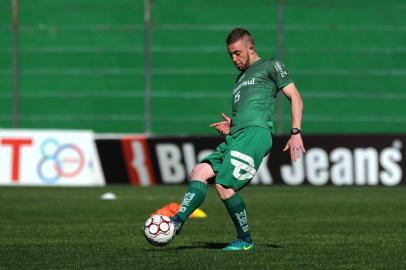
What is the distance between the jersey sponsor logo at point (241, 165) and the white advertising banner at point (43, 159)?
49.1 ft

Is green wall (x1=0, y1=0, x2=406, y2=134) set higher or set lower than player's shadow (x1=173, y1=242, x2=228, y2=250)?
higher

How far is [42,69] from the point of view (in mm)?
34000

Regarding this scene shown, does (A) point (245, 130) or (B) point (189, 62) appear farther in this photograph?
(B) point (189, 62)

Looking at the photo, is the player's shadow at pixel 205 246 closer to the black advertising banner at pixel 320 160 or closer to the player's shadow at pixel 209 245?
the player's shadow at pixel 209 245

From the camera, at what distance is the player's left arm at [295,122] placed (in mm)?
9734

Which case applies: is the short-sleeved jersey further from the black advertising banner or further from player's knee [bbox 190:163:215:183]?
the black advertising banner

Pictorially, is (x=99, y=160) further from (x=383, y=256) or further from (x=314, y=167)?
(x=383, y=256)

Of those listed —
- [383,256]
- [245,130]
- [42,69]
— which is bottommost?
[383,256]

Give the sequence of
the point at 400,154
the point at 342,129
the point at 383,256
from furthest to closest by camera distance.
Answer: the point at 342,129 → the point at 400,154 → the point at 383,256

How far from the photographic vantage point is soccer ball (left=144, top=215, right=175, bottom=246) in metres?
9.77

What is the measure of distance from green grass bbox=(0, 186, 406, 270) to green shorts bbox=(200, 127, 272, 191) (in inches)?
26.8

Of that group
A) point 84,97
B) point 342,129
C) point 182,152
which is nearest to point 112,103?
point 84,97

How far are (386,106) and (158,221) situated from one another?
23.9 metres

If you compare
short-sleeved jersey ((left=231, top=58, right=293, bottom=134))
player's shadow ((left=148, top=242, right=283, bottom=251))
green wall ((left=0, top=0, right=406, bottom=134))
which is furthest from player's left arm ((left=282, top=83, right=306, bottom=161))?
green wall ((left=0, top=0, right=406, bottom=134))
